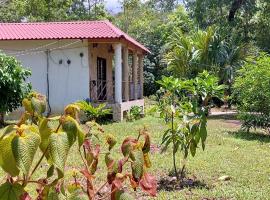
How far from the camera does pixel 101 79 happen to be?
18.9 metres

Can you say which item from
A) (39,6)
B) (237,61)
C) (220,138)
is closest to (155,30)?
(39,6)

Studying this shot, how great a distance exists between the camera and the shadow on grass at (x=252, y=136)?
11.7 meters

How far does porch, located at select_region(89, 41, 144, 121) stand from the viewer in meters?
15.7

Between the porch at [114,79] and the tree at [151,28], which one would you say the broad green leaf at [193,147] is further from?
the tree at [151,28]

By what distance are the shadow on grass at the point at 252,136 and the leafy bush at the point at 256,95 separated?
222 mm

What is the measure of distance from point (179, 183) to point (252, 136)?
6.50m

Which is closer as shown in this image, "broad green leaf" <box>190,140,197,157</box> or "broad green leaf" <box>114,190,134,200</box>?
"broad green leaf" <box>114,190,134,200</box>

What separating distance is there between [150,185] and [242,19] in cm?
2644

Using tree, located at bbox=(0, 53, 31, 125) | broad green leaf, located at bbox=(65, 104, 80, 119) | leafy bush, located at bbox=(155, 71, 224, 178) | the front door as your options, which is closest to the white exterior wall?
the front door

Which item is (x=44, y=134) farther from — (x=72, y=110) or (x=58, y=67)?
(x=58, y=67)

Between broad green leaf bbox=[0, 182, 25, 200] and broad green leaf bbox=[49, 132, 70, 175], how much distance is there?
123 mm

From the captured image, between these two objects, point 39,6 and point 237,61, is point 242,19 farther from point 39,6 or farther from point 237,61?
point 39,6

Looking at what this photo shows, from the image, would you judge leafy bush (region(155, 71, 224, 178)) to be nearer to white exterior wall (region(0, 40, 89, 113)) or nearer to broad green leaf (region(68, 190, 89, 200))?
broad green leaf (region(68, 190, 89, 200))

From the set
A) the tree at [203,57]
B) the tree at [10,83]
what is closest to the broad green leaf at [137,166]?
the tree at [10,83]
